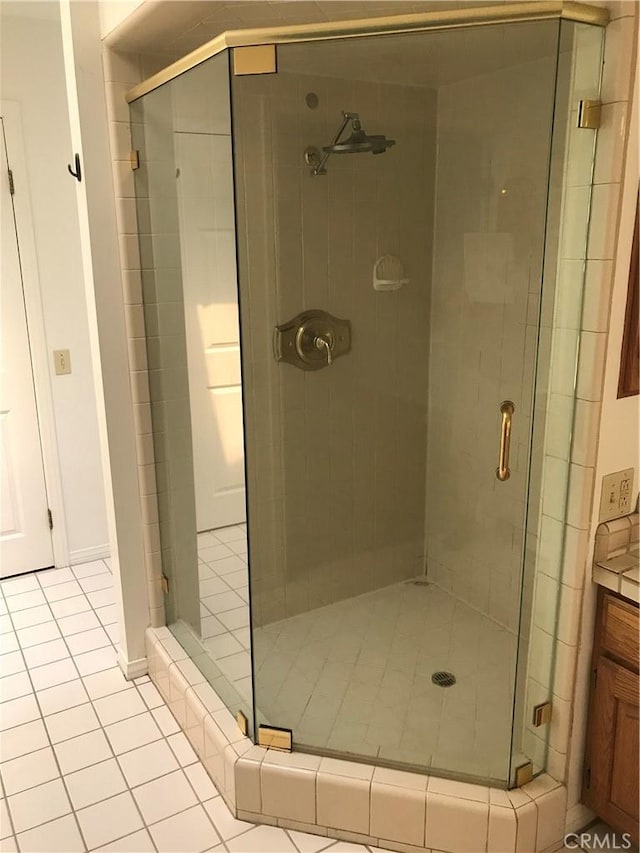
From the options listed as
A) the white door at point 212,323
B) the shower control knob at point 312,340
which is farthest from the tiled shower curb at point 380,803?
the shower control knob at point 312,340

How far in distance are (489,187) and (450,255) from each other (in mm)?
299

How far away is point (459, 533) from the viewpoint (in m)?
2.71

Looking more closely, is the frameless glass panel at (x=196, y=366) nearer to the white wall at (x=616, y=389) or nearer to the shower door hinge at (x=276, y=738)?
the shower door hinge at (x=276, y=738)

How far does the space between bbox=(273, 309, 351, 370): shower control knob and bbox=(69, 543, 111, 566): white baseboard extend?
1654 millimetres

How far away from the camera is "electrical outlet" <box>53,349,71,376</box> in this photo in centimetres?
323

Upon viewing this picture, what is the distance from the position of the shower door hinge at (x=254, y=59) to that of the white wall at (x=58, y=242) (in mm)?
1624

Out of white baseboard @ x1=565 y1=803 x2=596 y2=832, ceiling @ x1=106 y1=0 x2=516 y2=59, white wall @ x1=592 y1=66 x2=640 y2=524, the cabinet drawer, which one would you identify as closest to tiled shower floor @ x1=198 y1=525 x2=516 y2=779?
white baseboard @ x1=565 y1=803 x2=596 y2=832

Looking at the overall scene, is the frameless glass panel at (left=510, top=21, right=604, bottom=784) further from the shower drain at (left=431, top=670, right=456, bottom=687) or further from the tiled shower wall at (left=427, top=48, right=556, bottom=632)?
the shower drain at (left=431, top=670, right=456, bottom=687)

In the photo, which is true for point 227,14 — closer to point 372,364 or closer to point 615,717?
point 372,364

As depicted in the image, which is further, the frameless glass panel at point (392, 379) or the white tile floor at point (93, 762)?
the frameless glass panel at point (392, 379)

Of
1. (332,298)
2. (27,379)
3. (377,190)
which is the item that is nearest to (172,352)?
(332,298)

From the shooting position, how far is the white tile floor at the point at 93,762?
74.1 inches

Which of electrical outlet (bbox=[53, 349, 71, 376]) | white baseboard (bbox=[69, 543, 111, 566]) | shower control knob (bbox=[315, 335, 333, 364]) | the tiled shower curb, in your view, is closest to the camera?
the tiled shower curb

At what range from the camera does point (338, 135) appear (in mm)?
2322
